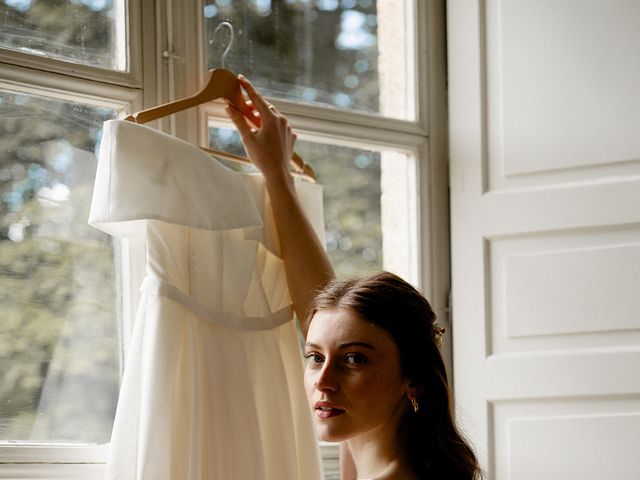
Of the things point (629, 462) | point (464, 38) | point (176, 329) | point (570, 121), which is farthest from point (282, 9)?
point (629, 462)

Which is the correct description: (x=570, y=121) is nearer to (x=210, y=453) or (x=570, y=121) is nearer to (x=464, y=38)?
(x=464, y=38)

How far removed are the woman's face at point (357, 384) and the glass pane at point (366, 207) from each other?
813 millimetres

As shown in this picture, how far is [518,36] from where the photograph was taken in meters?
2.76

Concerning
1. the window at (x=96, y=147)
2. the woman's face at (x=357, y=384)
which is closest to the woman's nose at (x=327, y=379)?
the woman's face at (x=357, y=384)

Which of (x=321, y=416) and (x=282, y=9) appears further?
(x=282, y=9)

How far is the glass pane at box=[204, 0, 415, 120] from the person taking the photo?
266 cm

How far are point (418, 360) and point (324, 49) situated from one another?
1091 millimetres

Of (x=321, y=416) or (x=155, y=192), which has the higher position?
(x=155, y=192)

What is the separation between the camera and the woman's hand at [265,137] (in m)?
2.37

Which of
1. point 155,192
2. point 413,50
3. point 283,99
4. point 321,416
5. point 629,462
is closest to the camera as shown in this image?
point 321,416

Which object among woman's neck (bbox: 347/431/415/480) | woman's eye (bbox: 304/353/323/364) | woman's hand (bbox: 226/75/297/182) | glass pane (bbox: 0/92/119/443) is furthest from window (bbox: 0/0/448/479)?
woman's neck (bbox: 347/431/415/480)

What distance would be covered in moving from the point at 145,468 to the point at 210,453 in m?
0.16

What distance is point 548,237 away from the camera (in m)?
2.68

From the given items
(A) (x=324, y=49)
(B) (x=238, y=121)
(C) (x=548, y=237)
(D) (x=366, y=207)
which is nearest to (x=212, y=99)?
(B) (x=238, y=121)
